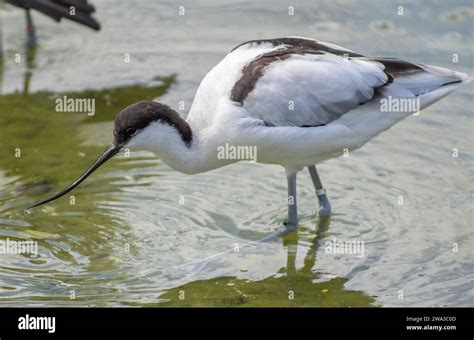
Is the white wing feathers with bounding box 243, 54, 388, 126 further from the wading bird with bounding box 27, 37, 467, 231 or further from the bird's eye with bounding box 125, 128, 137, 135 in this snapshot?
the bird's eye with bounding box 125, 128, 137, 135

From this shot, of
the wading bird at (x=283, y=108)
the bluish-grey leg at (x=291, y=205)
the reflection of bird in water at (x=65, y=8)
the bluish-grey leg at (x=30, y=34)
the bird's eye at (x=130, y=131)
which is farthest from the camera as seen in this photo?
the bluish-grey leg at (x=30, y=34)

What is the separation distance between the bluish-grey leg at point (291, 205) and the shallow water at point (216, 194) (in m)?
0.10

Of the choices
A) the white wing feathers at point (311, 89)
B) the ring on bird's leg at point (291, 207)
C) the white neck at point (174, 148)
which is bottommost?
the ring on bird's leg at point (291, 207)

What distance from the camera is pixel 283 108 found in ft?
27.0

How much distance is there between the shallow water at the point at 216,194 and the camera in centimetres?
807

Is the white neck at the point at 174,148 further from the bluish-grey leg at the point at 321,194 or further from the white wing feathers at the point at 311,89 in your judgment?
the bluish-grey leg at the point at 321,194

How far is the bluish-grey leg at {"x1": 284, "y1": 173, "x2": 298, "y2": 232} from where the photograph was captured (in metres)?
8.82

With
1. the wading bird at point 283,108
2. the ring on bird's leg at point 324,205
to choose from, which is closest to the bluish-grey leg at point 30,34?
the wading bird at point 283,108

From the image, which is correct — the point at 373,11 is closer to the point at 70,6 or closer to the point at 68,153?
the point at 70,6

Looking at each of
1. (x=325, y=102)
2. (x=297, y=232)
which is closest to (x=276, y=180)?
(x=297, y=232)

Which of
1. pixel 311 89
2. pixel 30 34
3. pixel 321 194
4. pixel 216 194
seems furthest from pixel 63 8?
pixel 311 89

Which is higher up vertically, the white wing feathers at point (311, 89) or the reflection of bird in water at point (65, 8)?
the reflection of bird in water at point (65, 8)
